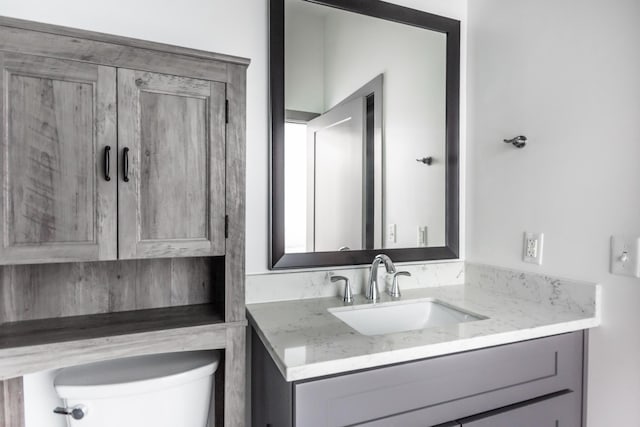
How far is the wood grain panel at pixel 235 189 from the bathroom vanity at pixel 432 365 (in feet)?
0.46

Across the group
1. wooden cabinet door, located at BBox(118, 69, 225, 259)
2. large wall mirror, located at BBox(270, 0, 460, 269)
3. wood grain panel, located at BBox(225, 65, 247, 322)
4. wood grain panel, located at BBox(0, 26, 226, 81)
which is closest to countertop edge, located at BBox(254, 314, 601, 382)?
wood grain panel, located at BBox(225, 65, 247, 322)

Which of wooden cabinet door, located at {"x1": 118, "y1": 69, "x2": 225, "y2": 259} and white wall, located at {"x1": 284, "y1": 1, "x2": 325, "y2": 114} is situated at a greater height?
white wall, located at {"x1": 284, "y1": 1, "x2": 325, "y2": 114}

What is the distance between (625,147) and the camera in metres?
1.09

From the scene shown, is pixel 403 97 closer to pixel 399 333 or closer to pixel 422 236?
pixel 422 236

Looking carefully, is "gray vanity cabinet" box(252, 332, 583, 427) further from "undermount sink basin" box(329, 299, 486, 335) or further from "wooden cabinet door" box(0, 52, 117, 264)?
"wooden cabinet door" box(0, 52, 117, 264)

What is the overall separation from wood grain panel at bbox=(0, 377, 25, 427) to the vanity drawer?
0.82 m

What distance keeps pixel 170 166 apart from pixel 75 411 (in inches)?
27.0

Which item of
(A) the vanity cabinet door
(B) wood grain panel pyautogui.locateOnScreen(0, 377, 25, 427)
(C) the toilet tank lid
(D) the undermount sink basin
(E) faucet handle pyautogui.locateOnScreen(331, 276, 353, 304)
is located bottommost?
(A) the vanity cabinet door

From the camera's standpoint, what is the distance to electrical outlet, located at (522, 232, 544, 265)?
1.36 metres

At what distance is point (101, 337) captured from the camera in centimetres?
93

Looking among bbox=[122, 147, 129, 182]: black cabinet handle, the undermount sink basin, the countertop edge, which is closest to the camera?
the countertop edge

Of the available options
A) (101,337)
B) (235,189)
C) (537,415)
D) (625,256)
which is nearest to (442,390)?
(537,415)

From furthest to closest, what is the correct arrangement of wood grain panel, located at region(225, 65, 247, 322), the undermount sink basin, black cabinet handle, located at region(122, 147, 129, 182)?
1. the undermount sink basin
2. wood grain panel, located at region(225, 65, 247, 322)
3. black cabinet handle, located at region(122, 147, 129, 182)

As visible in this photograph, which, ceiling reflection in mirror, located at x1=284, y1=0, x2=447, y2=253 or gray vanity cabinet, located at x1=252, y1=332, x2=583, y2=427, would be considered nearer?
gray vanity cabinet, located at x1=252, y1=332, x2=583, y2=427
